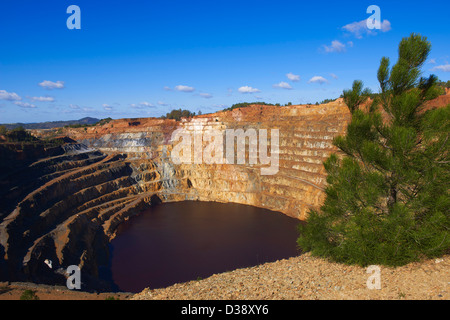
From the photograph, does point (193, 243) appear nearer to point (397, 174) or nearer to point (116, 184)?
point (116, 184)

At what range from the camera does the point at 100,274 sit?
29234 mm

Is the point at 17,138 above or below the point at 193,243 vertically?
above

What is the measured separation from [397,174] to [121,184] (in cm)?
5147

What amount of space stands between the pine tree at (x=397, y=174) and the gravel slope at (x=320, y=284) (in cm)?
69

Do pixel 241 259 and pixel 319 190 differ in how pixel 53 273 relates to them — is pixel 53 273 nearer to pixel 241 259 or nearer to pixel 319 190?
pixel 241 259

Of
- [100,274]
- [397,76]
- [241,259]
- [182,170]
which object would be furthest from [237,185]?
[397,76]

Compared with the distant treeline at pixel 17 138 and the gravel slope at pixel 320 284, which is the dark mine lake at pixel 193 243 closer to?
the gravel slope at pixel 320 284

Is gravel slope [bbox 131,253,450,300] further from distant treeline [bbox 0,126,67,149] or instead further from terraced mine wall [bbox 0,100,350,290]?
distant treeline [bbox 0,126,67,149]

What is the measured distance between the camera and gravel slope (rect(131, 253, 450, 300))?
31.9 feet

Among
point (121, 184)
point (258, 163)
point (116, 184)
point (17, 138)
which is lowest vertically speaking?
point (121, 184)

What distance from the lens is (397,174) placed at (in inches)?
468

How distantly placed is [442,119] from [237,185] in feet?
151

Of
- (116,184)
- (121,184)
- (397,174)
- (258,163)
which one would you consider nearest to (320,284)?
(397,174)

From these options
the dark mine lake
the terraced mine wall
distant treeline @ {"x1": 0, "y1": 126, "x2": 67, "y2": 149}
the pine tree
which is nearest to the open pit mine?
the terraced mine wall
